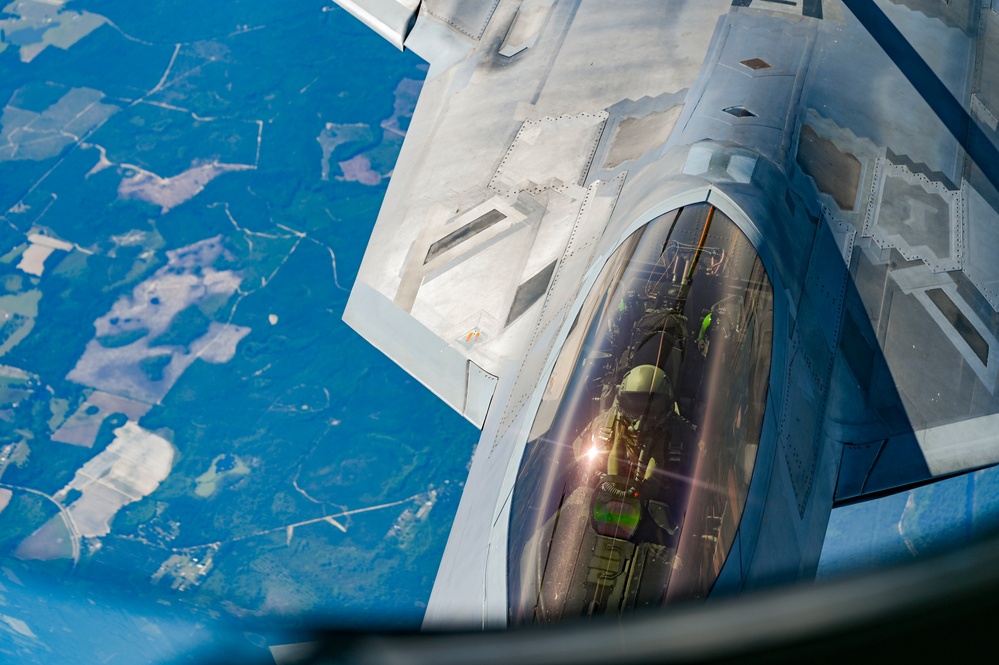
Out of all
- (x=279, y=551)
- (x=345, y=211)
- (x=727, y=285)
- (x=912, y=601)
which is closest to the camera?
(x=912, y=601)

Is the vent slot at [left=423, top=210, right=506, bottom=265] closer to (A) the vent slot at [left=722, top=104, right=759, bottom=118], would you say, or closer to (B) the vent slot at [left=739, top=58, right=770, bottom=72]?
(A) the vent slot at [left=722, top=104, right=759, bottom=118]

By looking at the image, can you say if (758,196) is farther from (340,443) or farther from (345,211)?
(345,211)

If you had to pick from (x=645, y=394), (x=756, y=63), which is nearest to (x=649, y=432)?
(x=645, y=394)

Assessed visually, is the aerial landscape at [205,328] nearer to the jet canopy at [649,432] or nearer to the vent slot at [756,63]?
the jet canopy at [649,432]

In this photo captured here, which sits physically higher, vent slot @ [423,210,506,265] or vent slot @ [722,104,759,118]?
vent slot @ [722,104,759,118]

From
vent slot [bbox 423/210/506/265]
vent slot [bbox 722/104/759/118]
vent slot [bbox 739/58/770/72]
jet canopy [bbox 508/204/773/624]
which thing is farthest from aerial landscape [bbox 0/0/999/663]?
vent slot [bbox 739/58/770/72]

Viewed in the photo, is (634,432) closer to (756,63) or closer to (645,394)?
(645,394)

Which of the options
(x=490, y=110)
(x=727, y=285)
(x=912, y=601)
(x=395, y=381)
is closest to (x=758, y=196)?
(x=727, y=285)
